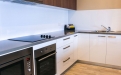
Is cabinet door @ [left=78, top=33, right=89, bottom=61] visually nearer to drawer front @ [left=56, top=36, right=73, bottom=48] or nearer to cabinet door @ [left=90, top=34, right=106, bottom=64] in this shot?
cabinet door @ [left=90, top=34, right=106, bottom=64]

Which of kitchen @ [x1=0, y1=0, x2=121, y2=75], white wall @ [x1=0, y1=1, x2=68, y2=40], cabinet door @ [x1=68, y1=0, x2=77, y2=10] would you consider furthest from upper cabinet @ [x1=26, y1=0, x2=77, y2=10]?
white wall @ [x1=0, y1=1, x2=68, y2=40]

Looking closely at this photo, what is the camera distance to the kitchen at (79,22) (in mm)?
2258

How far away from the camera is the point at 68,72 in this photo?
3.04m

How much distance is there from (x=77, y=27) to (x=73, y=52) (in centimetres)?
103

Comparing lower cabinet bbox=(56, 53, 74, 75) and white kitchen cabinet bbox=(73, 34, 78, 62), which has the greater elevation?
white kitchen cabinet bbox=(73, 34, 78, 62)

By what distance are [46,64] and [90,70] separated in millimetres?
1373

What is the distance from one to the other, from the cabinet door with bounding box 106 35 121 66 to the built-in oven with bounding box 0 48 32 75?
2.14m

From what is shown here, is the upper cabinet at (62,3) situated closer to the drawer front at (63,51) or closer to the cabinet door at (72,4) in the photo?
the cabinet door at (72,4)

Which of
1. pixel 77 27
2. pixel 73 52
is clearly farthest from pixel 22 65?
pixel 77 27

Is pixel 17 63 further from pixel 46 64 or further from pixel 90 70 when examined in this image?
pixel 90 70

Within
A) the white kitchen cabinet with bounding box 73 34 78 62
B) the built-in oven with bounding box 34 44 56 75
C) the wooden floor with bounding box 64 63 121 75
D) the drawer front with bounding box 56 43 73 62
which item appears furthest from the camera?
the white kitchen cabinet with bounding box 73 34 78 62

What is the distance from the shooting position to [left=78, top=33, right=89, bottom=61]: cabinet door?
344 cm

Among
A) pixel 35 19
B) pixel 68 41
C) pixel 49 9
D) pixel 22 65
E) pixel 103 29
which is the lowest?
pixel 22 65

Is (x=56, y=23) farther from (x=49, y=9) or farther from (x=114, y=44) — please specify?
(x=114, y=44)
